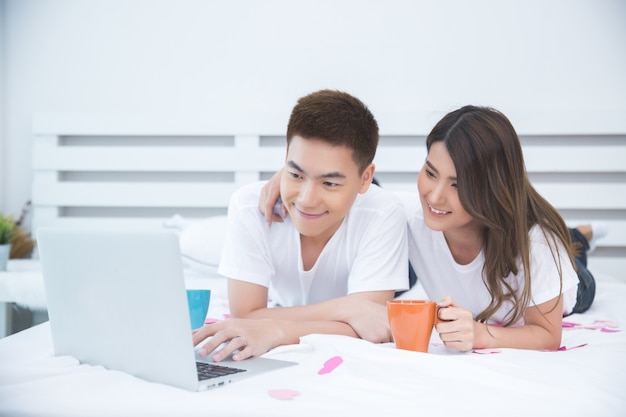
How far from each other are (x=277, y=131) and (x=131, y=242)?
79.7 inches

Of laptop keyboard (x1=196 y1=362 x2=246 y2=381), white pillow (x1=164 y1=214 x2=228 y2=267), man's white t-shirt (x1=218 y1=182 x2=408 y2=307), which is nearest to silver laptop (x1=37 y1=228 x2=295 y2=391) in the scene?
laptop keyboard (x1=196 y1=362 x2=246 y2=381)

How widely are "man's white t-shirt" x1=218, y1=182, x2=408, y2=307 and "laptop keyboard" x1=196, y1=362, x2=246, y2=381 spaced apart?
0.48 metres

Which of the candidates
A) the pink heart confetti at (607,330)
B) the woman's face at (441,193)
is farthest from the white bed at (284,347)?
the woman's face at (441,193)

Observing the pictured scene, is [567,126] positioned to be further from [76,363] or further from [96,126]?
[76,363]

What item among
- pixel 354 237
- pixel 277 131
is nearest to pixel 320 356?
pixel 354 237

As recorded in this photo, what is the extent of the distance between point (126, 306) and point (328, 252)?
2.37 feet

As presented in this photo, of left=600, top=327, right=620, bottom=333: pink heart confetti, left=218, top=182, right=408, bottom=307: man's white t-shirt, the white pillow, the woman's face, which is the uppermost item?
the woman's face

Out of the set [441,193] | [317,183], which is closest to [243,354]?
[317,183]

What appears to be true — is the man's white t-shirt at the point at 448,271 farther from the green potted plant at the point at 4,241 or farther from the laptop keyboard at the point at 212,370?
the green potted plant at the point at 4,241

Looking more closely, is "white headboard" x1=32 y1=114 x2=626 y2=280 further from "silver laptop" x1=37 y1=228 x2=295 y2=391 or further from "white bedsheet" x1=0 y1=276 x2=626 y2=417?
"silver laptop" x1=37 y1=228 x2=295 y2=391

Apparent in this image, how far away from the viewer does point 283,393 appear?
2.83ft

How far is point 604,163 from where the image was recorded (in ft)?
9.19

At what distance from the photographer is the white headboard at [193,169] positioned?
2.82 metres

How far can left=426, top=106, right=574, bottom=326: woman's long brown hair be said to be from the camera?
1.34 m
